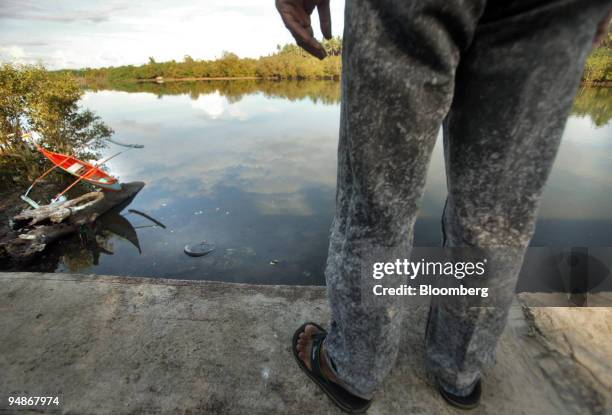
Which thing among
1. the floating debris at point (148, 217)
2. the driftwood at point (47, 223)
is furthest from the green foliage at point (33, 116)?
the floating debris at point (148, 217)

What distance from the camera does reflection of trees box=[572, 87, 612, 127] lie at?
17.6 m

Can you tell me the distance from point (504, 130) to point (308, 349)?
960 mm

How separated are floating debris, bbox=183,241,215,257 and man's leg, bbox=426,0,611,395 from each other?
253 inches

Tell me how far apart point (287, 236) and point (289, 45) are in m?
68.1

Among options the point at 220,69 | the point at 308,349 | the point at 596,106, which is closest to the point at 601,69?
Result: the point at 596,106

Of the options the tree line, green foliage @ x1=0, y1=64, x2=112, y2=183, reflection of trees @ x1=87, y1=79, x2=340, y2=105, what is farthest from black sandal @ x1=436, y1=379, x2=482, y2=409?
the tree line

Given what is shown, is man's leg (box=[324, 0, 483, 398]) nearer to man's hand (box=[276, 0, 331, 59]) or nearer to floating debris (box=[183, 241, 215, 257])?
man's hand (box=[276, 0, 331, 59])

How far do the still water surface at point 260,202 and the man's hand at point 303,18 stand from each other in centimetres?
545

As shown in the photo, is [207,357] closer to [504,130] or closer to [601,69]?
[504,130]

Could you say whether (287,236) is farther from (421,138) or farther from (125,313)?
(421,138)

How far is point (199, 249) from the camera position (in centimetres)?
681

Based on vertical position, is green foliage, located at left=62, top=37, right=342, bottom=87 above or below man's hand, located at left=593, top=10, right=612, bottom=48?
above

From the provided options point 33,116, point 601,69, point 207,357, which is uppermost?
point 601,69

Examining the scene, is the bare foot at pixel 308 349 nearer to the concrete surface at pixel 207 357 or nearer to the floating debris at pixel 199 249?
the concrete surface at pixel 207 357
